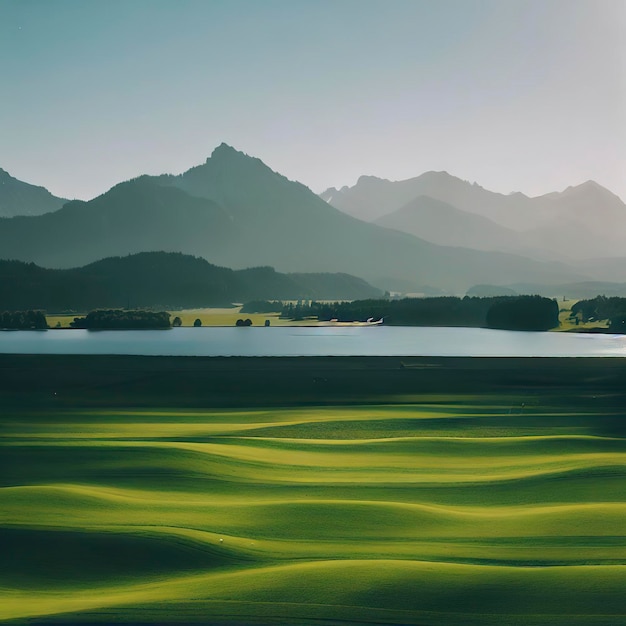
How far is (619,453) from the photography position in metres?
23.4

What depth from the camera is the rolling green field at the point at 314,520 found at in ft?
36.8

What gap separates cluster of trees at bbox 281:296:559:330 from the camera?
13762 cm

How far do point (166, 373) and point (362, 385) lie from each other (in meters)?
14.6

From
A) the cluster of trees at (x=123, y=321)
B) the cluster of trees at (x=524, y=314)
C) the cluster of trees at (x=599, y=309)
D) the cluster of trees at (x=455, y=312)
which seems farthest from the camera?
the cluster of trees at (x=123, y=321)

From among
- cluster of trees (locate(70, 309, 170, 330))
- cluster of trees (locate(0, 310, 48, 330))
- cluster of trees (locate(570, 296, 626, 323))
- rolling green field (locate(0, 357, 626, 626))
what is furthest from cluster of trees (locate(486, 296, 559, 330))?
rolling green field (locate(0, 357, 626, 626))

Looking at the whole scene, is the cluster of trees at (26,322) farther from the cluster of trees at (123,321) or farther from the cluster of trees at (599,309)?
the cluster of trees at (599,309)

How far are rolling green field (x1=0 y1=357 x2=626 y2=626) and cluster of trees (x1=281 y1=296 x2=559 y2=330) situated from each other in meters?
109

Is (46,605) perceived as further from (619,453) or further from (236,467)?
(619,453)

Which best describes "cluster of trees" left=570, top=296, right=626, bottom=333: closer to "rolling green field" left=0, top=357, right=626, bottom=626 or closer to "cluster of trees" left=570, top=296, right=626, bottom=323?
"cluster of trees" left=570, top=296, right=626, bottom=323

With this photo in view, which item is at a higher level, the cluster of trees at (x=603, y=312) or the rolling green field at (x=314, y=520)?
the cluster of trees at (x=603, y=312)

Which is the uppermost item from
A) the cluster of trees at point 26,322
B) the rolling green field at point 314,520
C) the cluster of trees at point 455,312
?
the cluster of trees at point 455,312

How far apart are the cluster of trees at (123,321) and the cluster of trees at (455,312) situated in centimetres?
3545

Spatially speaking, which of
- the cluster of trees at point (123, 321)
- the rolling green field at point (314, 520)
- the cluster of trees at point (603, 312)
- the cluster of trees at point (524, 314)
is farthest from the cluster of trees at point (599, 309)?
the rolling green field at point (314, 520)

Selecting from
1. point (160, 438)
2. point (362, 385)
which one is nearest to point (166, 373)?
point (362, 385)
